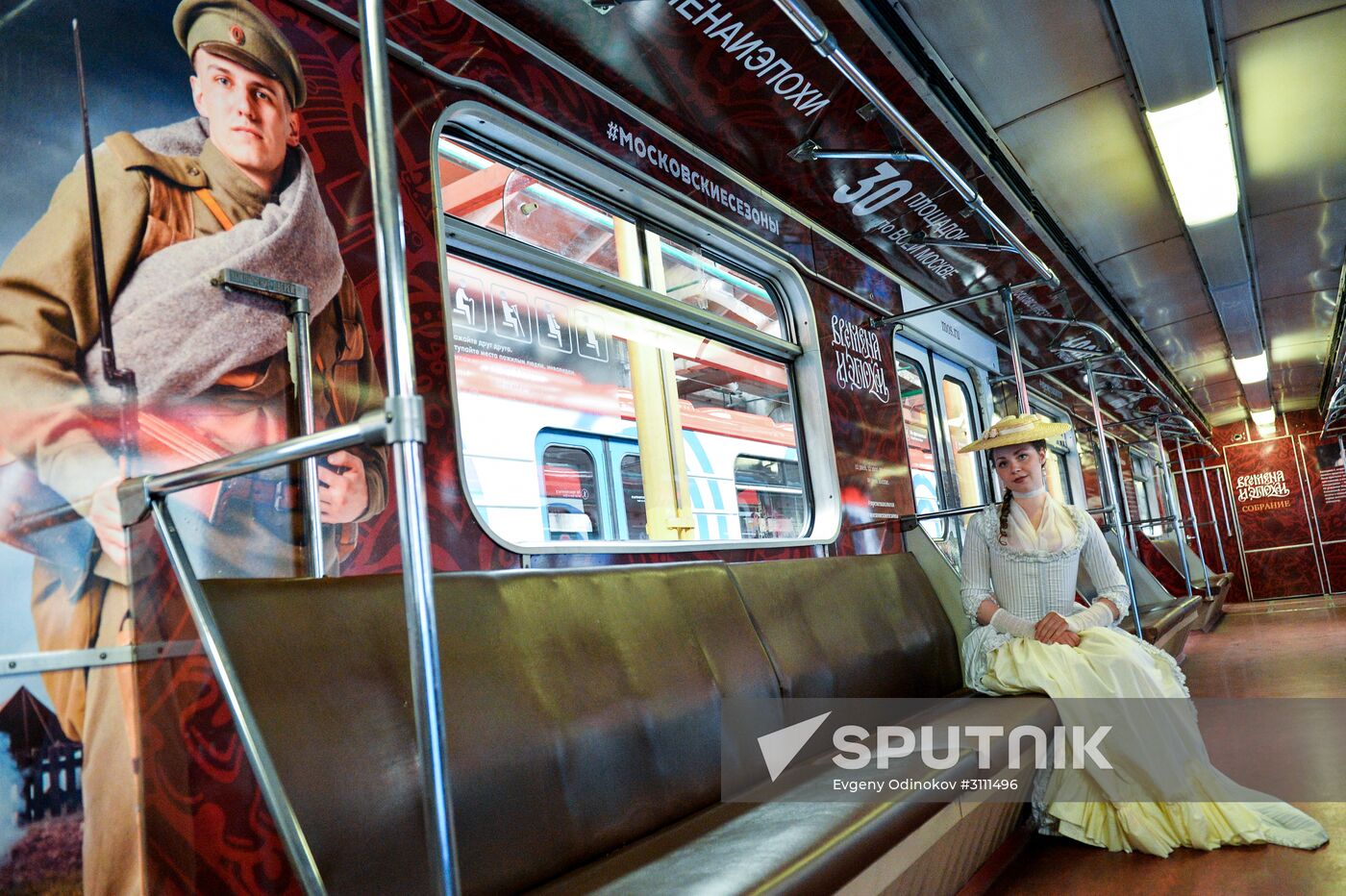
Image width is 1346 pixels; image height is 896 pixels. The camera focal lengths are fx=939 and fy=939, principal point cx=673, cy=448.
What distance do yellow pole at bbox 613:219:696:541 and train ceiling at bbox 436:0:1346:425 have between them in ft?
1.06

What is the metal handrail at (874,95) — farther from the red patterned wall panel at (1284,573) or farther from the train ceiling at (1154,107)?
the red patterned wall panel at (1284,573)

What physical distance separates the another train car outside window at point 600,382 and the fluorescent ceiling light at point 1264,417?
41.7ft

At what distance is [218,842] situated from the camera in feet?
4.23

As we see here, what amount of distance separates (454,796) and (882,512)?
11.4 ft

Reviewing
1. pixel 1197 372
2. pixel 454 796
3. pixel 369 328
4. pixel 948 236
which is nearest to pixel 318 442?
pixel 454 796

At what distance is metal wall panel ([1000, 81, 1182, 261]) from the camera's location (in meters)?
4.18

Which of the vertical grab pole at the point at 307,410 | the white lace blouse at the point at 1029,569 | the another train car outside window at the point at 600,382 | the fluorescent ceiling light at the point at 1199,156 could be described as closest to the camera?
the vertical grab pole at the point at 307,410

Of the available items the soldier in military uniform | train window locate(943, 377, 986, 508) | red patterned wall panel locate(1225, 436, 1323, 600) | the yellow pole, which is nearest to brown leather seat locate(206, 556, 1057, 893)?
the soldier in military uniform

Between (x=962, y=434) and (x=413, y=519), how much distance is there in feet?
21.7

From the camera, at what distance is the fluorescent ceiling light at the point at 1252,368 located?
10.0 metres

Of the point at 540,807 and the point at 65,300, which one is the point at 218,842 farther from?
the point at 65,300

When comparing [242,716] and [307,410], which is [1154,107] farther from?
[242,716]

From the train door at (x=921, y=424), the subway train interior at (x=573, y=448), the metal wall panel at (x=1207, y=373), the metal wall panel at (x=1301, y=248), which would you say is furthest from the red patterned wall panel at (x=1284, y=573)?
the train door at (x=921, y=424)

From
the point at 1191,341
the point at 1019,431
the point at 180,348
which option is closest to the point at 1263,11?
the point at 1019,431
